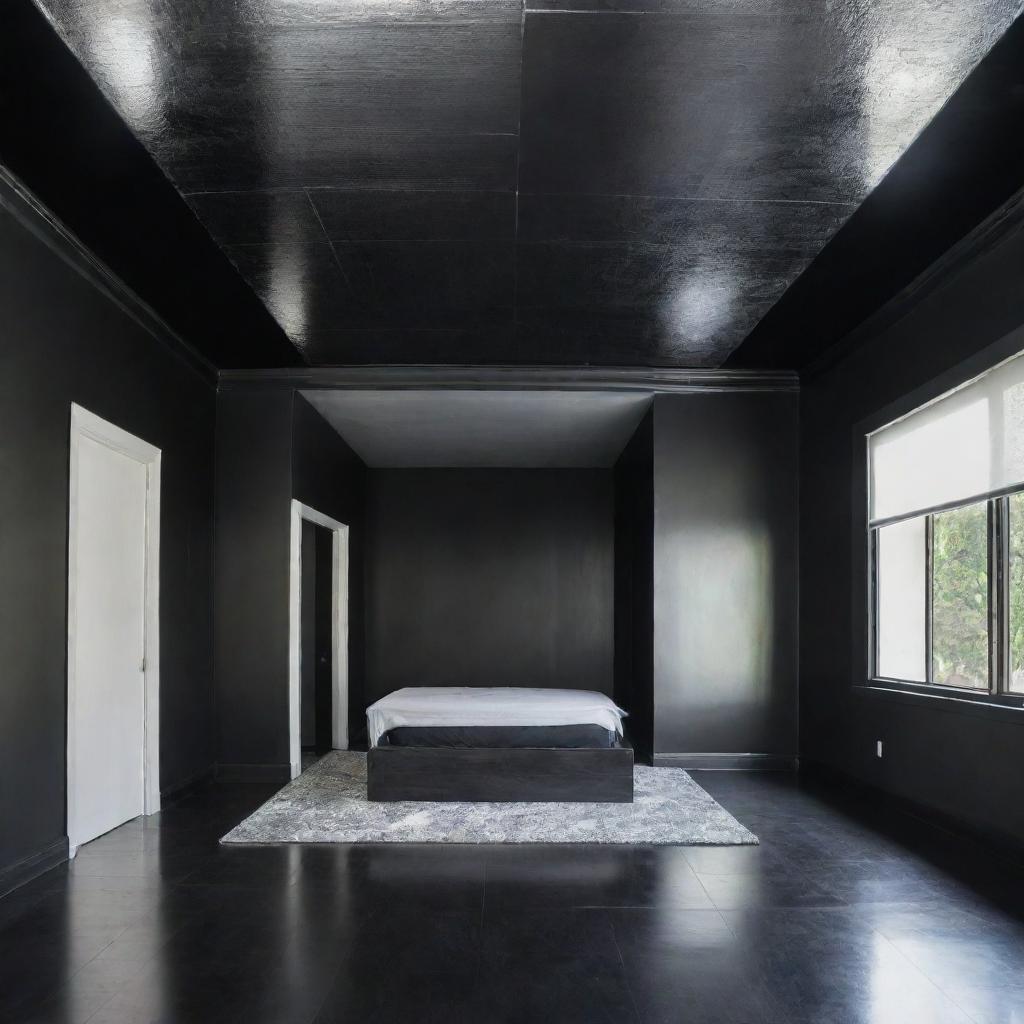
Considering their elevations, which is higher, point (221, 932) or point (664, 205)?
point (664, 205)

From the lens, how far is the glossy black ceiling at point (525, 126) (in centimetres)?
279

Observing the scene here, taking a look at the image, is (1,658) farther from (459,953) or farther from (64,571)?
(459,953)

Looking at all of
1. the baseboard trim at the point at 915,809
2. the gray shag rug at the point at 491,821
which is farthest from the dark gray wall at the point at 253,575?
the baseboard trim at the point at 915,809

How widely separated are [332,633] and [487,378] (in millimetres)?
2843

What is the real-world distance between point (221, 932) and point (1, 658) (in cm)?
146

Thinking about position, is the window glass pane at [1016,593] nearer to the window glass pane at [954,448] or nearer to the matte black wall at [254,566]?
the window glass pane at [954,448]

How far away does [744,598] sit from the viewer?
23.1 feet

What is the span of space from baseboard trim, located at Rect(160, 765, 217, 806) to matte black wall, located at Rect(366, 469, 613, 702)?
312cm

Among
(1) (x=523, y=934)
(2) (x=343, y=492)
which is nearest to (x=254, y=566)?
(2) (x=343, y=492)

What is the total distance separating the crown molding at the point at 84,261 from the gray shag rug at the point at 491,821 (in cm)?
291

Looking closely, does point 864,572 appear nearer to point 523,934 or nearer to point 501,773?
point 501,773

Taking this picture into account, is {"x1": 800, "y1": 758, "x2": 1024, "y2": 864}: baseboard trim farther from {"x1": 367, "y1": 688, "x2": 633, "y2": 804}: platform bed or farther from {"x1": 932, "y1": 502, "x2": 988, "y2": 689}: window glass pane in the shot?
{"x1": 367, "y1": 688, "x2": 633, "y2": 804}: platform bed

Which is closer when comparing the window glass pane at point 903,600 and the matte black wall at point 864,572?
the matte black wall at point 864,572

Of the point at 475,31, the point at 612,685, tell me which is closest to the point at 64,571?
the point at 475,31
